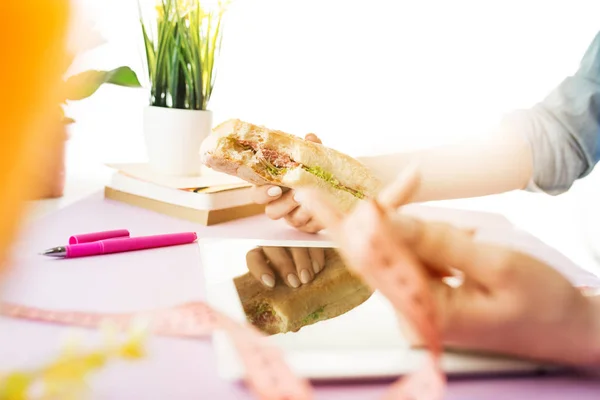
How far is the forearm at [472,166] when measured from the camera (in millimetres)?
1121

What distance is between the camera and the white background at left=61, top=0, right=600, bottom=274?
65.5 inches

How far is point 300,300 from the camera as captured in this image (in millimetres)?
451

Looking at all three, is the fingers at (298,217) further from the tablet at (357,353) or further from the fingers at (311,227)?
the tablet at (357,353)

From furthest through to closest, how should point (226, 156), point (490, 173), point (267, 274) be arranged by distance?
point (490, 173) < point (226, 156) < point (267, 274)

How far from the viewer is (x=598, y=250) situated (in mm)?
903

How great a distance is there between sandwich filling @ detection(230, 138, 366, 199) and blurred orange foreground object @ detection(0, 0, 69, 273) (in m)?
0.63

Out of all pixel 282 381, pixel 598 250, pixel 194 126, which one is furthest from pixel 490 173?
pixel 282 381

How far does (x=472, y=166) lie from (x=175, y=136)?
23.5 inches

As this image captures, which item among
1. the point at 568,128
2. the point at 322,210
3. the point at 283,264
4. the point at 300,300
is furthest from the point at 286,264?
the point at 568,128

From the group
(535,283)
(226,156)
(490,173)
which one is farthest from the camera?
(490,173)

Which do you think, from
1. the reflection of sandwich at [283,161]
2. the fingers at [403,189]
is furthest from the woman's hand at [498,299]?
the reflection of sandwich at [283,161]

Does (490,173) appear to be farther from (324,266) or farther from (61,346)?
(61,346)

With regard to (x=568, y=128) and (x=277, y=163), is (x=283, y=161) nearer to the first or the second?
(x=277, y=163)

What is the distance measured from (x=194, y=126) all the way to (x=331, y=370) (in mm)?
784
